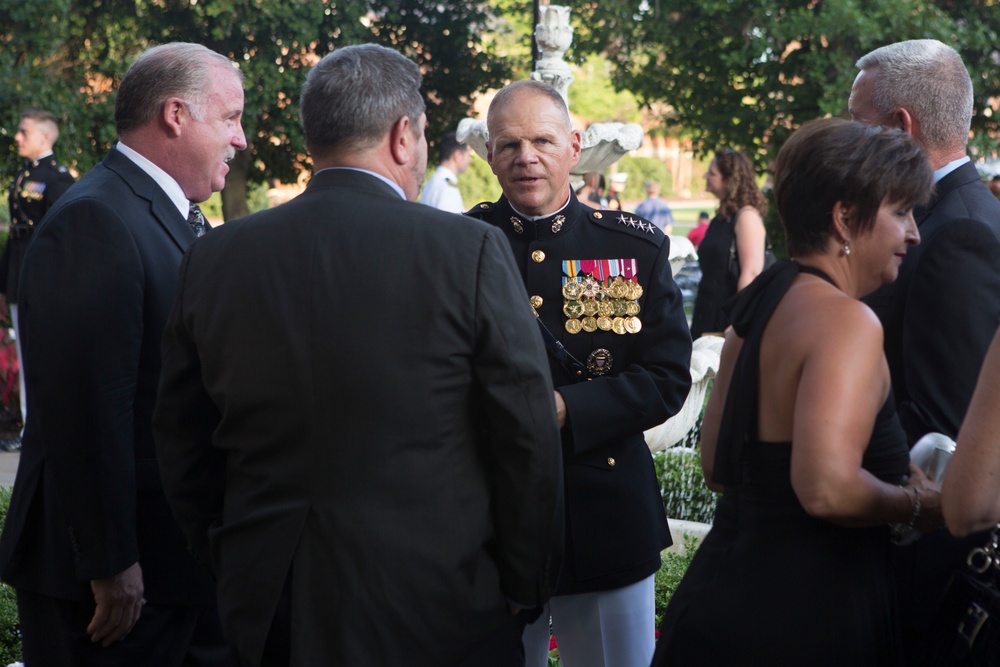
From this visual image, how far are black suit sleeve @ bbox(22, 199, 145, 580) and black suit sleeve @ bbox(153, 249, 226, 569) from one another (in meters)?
0.22

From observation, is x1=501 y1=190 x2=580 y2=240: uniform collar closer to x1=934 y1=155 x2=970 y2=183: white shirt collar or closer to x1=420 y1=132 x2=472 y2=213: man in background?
x1=934 y1=155 x2=970 y2=183: white shirt collar

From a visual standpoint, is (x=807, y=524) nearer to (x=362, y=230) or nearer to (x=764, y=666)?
(x=764, y=666)

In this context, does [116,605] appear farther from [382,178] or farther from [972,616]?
[972,616]

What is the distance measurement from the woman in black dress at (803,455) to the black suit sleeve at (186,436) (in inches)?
39.7

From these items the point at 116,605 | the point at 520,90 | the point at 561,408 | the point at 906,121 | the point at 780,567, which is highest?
the point at 520,90

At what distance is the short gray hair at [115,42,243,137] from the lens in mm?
2609

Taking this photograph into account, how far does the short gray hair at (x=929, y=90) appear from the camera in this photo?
2770 mm

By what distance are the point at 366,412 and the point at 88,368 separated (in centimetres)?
77

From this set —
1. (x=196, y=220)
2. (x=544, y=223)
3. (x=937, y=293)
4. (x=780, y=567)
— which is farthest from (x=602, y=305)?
(x=196, y=220)

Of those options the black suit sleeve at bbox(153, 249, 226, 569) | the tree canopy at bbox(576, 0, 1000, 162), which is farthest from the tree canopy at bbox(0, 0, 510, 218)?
the black suit sleeve at bbox(153, 249, 226, 569)

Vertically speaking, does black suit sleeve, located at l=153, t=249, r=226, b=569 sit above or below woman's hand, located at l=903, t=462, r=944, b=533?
above

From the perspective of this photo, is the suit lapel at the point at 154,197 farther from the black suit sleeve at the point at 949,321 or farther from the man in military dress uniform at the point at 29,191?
the man in military dress uniform at the point at 29,191

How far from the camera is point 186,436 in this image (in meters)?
2.22

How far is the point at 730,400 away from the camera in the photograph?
221 centimetres
